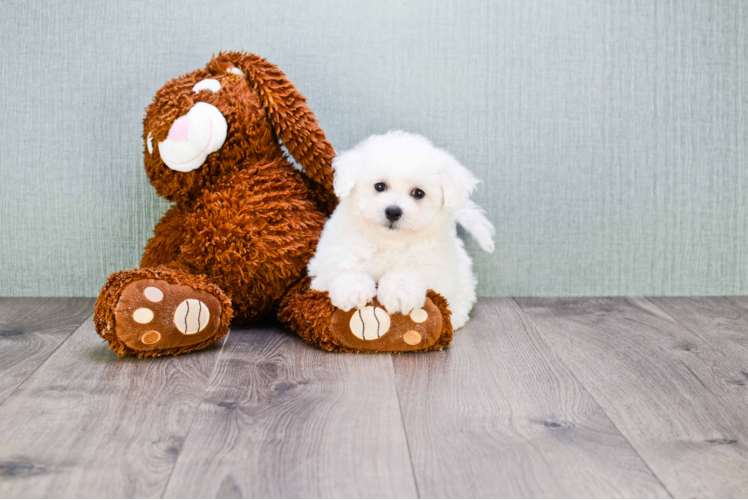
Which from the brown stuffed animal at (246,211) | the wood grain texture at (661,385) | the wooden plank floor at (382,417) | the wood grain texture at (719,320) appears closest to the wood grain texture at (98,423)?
the wooden plank floor at (382,417)

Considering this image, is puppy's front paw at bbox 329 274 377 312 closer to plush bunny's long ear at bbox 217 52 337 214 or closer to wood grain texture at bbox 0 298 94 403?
plush bunny's long ear at bbox 217 52 337 214

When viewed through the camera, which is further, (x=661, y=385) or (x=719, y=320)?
(x=719, y=320)

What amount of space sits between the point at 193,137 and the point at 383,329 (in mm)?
583

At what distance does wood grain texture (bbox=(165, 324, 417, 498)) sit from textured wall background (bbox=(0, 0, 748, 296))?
2.28 ft

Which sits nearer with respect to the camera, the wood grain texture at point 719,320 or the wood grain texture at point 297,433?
the wood grain texture at point 297,433

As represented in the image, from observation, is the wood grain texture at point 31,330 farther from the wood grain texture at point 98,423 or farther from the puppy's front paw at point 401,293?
the puppy's front paw at point 401,293

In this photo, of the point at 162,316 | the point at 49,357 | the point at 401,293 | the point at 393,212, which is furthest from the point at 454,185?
the point at 49,357

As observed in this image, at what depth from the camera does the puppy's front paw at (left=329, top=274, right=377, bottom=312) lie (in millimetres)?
1282

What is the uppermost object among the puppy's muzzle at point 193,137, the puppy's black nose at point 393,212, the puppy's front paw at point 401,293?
the puppy's muzzle at point 193,137

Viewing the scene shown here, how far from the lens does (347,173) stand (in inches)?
51.6

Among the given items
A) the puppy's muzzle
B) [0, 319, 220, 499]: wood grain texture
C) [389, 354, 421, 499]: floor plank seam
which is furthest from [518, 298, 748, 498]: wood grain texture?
the puppy's muzzle

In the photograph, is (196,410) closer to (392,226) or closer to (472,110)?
(392,226)

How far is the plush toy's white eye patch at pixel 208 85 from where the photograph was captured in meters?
1.45

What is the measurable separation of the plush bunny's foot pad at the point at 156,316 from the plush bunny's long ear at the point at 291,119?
384 mm
